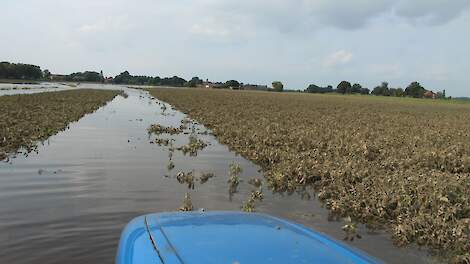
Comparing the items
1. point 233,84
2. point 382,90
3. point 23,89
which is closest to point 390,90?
point 382,90

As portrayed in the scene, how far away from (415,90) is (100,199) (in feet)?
485

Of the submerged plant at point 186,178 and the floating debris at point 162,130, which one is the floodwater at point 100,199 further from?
the floating debris at point 162,130

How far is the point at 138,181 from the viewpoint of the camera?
35.9 ft

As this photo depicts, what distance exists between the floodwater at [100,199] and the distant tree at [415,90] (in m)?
139

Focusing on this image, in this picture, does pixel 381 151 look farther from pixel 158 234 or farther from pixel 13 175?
pixel 158 234

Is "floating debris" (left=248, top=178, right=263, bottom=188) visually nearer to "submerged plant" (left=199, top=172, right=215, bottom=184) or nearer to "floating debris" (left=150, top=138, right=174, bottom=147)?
"submerged plant" (left=199, top=172, right=215, bottom=184)

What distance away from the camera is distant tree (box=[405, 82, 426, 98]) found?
470ft

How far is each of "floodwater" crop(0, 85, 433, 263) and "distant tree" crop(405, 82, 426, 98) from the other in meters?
139

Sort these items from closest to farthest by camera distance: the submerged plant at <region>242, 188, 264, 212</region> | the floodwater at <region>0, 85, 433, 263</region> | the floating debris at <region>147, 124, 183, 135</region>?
the floodwater at <region>0, 85, 433, 263</region> → the submerged plant at <region>242, 188, 264, 212</region> → the floating debris at <region>147, 124, 183, 135</region>

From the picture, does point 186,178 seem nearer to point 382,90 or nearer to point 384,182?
point 384,182

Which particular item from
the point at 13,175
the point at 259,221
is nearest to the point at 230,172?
the point at 13,175

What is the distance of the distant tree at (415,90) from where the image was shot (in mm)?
143250

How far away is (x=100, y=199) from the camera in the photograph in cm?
917

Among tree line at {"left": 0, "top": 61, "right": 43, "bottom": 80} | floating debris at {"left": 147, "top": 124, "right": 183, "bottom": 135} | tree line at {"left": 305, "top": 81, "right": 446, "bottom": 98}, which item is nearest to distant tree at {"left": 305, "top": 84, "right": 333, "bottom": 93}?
tree line at {"left": 305, "top": 81, "right": 446, "bottom": 98}
